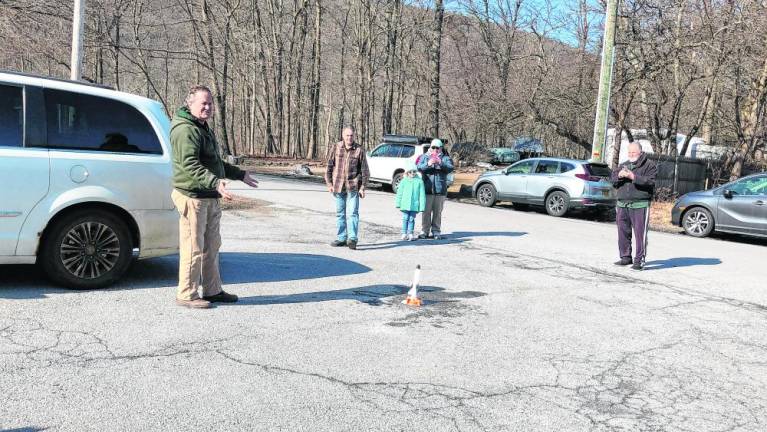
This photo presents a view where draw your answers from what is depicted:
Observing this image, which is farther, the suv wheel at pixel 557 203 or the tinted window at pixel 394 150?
the tinted window at pixel 394 150

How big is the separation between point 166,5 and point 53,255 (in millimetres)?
31311

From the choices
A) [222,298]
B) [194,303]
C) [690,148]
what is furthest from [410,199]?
[690,148]

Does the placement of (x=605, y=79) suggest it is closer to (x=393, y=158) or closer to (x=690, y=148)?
(x=393, y=158)

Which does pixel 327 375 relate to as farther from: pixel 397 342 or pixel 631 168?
pixel 631 168

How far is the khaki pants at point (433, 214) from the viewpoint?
11.3 meters

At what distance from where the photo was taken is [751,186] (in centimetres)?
1366

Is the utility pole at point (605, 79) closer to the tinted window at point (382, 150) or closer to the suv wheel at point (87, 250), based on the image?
the tinted window at point (382, 150)

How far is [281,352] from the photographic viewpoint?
15.7 ft

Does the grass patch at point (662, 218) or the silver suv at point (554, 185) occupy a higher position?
the silver suv at point (554, 185)

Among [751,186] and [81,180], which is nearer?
[81,180]

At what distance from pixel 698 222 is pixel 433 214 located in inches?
268

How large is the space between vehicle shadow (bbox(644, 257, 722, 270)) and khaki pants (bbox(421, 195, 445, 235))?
3509 millimetres

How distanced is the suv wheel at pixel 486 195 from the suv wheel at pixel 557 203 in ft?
6.29

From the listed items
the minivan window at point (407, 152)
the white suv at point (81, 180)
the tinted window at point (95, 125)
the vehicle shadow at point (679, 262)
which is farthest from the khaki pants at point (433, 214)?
the minivan window at point (407, 152)
